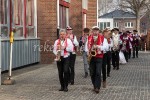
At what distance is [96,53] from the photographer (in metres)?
12.2

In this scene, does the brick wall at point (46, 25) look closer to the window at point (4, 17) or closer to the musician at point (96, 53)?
the window at point (4, 17)

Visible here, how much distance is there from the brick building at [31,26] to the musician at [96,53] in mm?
5730

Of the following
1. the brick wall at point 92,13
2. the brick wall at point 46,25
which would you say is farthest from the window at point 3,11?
the brick wall at point 92,13

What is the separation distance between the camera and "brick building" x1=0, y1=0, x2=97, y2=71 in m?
18.0

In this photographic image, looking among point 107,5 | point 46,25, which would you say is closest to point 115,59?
point 46,25

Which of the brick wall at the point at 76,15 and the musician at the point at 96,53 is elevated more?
the brick wall at the point at 76,15

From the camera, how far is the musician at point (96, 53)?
40.0 feet

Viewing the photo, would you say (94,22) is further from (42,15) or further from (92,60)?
(92,60)

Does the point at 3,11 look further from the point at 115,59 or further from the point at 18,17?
the point at 115,59

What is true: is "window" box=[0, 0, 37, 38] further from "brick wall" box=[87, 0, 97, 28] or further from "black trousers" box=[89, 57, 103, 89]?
"brick wall" box=[87, 0, 97, 28]

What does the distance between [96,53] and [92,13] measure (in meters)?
28.9

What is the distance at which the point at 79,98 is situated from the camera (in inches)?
437

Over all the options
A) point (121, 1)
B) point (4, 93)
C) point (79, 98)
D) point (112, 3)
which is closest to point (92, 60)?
point (79, 98)

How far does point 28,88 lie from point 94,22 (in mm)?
27541
